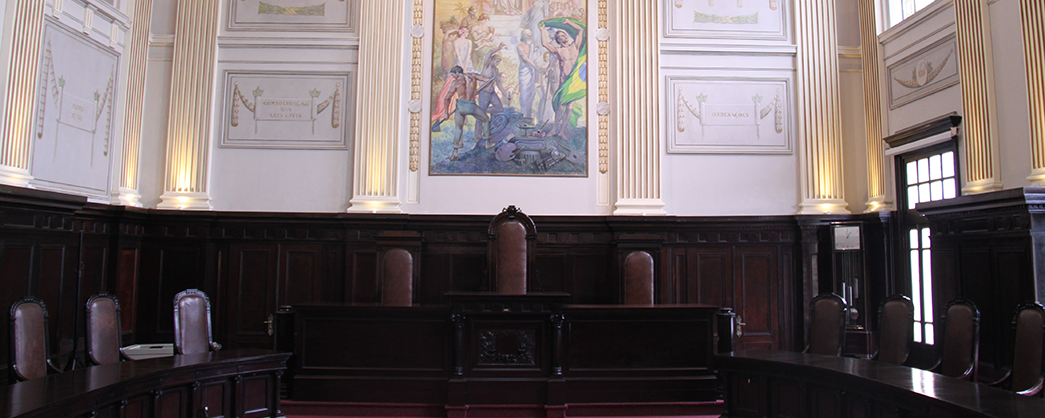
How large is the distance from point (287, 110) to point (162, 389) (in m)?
5.05

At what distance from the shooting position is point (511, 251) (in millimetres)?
7340

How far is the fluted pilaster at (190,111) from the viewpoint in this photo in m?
8.59

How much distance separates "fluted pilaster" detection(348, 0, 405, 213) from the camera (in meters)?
8.62

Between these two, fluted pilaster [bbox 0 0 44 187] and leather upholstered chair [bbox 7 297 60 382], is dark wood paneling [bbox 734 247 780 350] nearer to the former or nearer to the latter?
leather upholstered chair [bbox 7 297 60 382]

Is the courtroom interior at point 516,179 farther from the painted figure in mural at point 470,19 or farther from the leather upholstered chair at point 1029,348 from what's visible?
the leather upholstered chair at point 1029,348

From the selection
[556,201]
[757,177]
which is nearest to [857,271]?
[757,177]

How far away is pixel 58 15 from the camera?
703 centimetres

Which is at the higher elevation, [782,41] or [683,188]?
[782,41]

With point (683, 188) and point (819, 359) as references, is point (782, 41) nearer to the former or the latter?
point (683, 188)

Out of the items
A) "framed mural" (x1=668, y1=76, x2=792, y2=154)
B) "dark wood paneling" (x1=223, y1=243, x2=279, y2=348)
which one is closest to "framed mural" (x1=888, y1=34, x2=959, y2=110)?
"framed mural" (x1=668, y1=76, x2=792, y2=154)

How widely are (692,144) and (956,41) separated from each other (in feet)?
10.4

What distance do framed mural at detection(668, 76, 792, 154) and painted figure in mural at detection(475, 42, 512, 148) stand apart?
7.73 feet

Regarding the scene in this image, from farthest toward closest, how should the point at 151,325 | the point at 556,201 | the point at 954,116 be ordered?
the point at 556,201, the point at 151,325, the point at 954,116

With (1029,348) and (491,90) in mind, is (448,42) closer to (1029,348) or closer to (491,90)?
(491,90)
